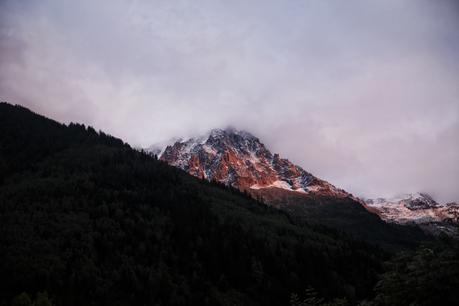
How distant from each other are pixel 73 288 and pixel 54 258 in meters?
21.4

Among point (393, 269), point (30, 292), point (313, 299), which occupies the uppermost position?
point (393, 269)


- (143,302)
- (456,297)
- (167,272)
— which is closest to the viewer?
(456,297)

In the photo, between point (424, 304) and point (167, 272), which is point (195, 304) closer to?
point (167, 272)

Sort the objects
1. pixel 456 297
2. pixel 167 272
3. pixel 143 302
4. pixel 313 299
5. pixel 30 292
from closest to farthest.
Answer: pixel 456 297 < pixel 313 299 < pixel 30 292 < pixel 143 302 < pixel 167 272

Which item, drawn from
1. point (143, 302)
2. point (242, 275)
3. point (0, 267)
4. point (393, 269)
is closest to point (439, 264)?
point (393, 269)

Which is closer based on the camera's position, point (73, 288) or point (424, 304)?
point (424, 304)

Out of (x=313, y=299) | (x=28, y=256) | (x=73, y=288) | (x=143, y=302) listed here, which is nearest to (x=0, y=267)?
(x=28, y=256)

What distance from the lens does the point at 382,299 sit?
61.9ft

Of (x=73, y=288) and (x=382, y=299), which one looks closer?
(x=382, y=299)

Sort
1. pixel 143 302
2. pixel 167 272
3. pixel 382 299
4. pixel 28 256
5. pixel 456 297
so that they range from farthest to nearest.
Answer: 1. pixel 167 272
2. pixel 28 256
3. pixel 143 302
4. pixel 382 299
5. pixel 456 297

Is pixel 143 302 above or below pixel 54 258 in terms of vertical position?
below

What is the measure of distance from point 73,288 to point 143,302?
79.9ft

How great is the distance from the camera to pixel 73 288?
6216 inches

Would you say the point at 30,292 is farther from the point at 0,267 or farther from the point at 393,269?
the point at 393,269
